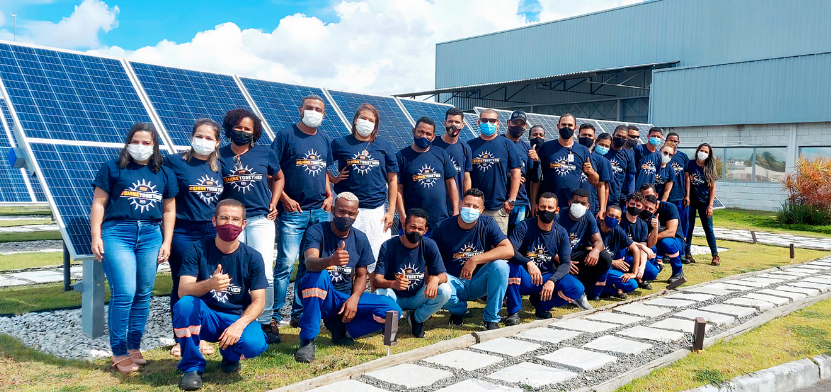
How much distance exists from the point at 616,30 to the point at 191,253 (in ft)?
98.9

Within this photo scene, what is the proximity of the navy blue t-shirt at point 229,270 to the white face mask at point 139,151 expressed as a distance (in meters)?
0.85

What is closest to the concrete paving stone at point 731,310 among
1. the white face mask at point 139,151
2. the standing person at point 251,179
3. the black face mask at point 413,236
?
the black face mask at point 413,236

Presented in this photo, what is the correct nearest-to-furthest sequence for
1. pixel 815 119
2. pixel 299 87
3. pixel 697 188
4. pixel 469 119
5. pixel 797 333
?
pixel 797 333 → pixel 299 87 → pixel 697 188 → pixel 469 119 → pixel 815 119

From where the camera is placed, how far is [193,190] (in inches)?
200

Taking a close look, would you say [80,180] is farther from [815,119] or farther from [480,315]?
[815,119]

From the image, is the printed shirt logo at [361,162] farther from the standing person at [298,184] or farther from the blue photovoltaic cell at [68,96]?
the blue photovoltaic cell at [68,96]

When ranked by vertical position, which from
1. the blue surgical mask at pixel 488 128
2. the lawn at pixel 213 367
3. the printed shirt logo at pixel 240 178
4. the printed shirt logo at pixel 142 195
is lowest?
the lawn at pixel 213 367

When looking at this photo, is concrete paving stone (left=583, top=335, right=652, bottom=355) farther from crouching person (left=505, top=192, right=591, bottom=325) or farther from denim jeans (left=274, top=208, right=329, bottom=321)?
denim jeans (left=274, top=208, right=329, bottom=321)

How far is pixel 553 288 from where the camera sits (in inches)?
255

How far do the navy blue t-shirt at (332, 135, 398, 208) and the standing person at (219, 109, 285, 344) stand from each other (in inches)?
33.0

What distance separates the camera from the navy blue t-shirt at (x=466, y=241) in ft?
20.4

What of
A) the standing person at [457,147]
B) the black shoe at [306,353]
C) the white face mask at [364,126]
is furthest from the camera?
Answer: the standing person at [457,147]

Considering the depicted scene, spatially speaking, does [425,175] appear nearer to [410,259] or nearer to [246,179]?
[410,259]

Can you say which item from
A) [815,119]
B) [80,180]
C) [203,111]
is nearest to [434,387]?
[80,180]
